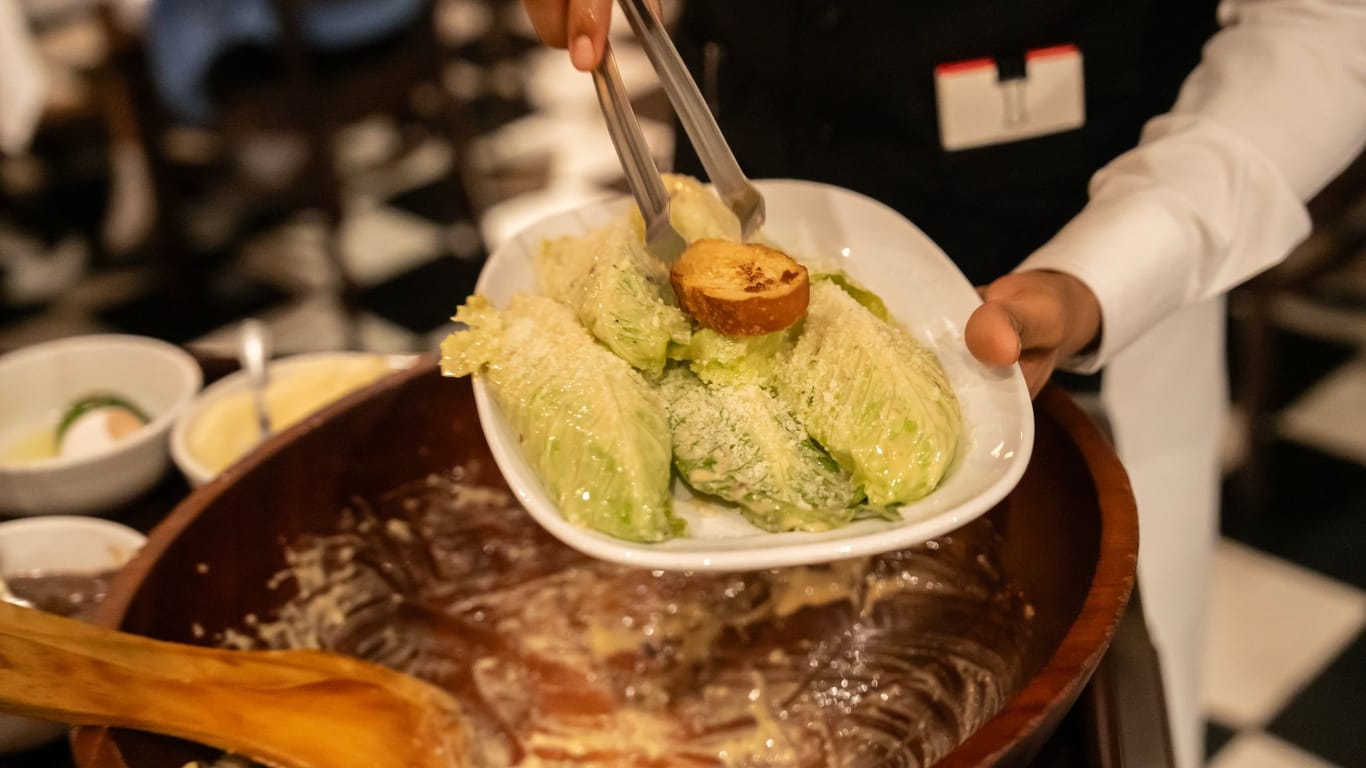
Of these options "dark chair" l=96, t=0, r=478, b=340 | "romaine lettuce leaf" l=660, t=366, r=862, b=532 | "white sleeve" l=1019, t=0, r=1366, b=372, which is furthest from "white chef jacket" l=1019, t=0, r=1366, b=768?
"dark chair" l=96, t=0, r=478, b=340

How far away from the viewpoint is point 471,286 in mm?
3096

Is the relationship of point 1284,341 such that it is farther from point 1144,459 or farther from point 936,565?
point 936,565

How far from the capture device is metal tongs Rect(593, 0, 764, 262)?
2.72 ft

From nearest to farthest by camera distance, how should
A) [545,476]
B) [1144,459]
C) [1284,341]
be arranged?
[545,476], [1144,459], [1284,341]

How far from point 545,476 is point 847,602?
32cm

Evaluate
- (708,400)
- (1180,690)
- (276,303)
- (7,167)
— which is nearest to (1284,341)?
(1180,690)

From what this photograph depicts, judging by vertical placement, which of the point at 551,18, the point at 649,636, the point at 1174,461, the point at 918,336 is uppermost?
the point at 551,18

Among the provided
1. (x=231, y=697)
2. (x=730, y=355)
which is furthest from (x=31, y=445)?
(x=730, y=355)

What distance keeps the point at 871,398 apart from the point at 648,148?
0.25 metres

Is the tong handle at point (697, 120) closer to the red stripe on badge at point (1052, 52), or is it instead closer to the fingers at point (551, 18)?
the fingers at point (551, 18)

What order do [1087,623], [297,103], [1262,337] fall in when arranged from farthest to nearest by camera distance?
[297,103] < [1262,337] < [1087,623]

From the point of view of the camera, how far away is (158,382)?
4.08ft

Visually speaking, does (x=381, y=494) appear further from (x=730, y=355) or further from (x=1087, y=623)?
(x=1087, y=623)

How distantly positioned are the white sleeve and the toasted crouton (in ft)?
0.95
